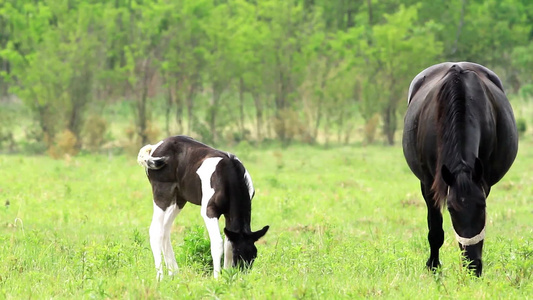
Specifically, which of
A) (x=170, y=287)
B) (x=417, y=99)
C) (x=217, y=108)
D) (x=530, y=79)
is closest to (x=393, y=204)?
(x=417, y=99)

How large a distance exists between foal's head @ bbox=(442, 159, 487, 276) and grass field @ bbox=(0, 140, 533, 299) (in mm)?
298

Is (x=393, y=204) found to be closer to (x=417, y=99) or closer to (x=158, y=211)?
(x=417, y=99)

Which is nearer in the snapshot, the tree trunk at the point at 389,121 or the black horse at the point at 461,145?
the black horse at the point at 461,145

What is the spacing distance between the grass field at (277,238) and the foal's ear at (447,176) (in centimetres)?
70

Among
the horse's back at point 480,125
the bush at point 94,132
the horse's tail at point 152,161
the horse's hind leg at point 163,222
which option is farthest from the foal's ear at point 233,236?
the bush at point 94,132

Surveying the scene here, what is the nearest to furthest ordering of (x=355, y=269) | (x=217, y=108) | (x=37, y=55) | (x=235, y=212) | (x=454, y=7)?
(x=235, y=212), (x=355, y=269), (x=37, y=55), (x=217, y=108), (x=454, y=7)

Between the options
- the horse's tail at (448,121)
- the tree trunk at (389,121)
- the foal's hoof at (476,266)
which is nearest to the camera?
the foal's hoof at (476,266)

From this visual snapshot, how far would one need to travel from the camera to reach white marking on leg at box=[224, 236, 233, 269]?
20.3ft

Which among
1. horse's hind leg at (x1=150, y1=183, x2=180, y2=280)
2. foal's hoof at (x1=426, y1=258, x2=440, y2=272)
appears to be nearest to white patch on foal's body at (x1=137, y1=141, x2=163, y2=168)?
horse's hind leg at (x1=150, y1=183, x2=180, y2=280)

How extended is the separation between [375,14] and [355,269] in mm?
38839

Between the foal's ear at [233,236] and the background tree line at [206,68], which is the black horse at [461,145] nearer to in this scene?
the foal's ear at [233,236]

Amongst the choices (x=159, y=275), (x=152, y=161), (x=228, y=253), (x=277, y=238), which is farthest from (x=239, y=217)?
(x=277, y=238)

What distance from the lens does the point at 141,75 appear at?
29.3 m

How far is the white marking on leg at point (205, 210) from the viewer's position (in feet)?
20.6
